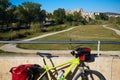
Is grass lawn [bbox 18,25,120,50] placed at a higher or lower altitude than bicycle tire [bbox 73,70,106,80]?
lower

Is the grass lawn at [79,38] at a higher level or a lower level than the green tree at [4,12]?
lower

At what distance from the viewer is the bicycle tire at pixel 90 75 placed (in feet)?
15.4

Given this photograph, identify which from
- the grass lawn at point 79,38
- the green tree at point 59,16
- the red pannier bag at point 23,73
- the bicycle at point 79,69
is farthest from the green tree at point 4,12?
the red pannier bag at point 23,73

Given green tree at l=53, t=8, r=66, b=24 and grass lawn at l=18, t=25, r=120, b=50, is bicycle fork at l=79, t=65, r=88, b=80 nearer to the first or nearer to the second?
grass lawn at l=18, t=25, r=120, b=50

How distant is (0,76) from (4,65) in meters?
0.27

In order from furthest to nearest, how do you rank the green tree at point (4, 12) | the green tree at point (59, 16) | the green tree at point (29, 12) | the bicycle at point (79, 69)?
1. the green tree at point (59, 16)
2. the green tree at point (29, 12)
3. the green tree at point (4, 12)
4. the bicycle at point (79, 69)

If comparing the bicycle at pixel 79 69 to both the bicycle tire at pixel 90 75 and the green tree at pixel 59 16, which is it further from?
the green tree at pixel 59 16

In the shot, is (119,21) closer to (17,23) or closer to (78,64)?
(17,23)

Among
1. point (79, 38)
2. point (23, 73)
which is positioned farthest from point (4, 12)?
point (23, 73)

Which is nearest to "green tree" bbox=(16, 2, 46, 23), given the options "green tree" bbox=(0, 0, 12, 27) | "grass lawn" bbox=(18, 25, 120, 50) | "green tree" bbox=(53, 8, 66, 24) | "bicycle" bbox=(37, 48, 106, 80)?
"green tree" bbox=(0, 0, 12, 27)

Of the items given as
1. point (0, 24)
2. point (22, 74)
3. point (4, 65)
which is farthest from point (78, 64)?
point (0, 24)

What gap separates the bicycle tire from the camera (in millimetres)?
4704

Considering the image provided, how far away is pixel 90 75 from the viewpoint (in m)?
4.82

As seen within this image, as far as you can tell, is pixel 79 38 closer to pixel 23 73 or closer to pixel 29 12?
pixel 23 73
